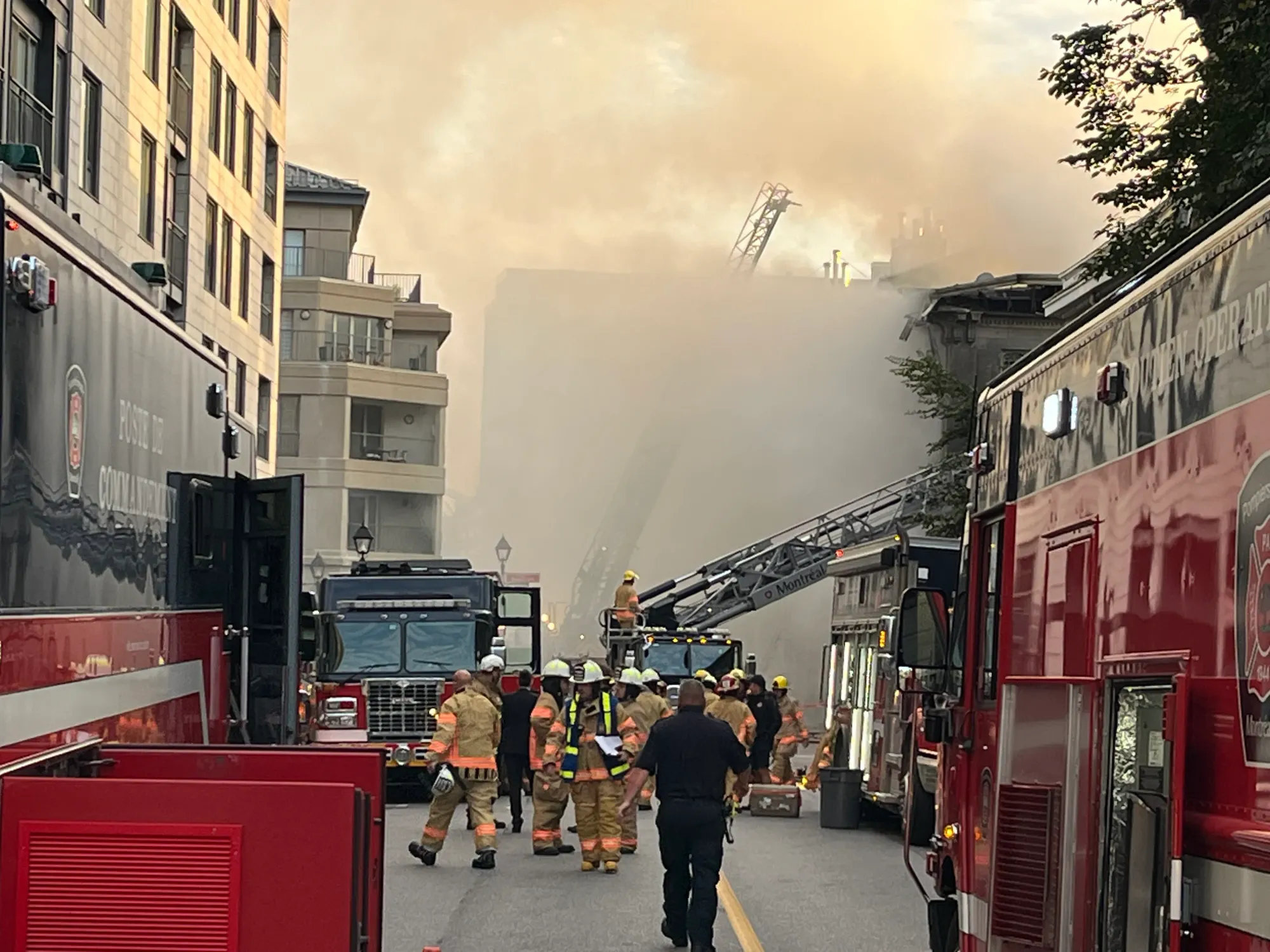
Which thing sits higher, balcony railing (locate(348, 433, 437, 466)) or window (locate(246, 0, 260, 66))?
window (locate(246, 0, 260, 66))

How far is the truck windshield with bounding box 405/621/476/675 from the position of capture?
23969 millimetres

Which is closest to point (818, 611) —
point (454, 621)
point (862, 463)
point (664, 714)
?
point (862, 463)

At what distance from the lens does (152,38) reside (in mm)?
35312

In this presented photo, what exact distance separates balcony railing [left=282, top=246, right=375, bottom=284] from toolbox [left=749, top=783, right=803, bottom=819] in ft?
138

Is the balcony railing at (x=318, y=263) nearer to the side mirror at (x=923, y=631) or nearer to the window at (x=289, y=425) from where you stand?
the window at (x=289, y=425)

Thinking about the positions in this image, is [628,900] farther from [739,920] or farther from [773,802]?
[773,802]

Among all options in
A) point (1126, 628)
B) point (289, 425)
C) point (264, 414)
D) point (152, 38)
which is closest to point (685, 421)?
point (289, 425)

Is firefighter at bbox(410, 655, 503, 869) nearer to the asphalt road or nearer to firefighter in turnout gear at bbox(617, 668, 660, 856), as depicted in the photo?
the asphalt road

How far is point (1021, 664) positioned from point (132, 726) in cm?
355

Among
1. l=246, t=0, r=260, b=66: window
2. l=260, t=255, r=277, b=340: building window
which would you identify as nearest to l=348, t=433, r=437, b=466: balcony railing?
l=260, t=255, r=277, b=340: building window

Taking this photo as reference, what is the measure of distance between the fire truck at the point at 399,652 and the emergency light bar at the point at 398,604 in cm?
1

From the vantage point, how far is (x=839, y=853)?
61.2 ft

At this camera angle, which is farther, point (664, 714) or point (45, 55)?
point (45, 55)

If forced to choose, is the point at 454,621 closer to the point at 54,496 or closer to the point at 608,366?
the point at 54,496
